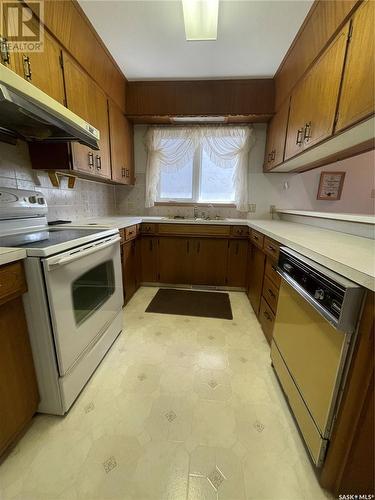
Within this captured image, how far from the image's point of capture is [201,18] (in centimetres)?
145

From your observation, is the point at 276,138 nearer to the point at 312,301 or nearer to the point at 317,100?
the point at 317,100

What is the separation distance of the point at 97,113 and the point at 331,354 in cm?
245

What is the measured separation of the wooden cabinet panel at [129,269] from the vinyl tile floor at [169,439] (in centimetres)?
74

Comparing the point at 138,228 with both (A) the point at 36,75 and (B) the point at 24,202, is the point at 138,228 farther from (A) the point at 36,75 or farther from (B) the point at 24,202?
(A) the point at 36,75

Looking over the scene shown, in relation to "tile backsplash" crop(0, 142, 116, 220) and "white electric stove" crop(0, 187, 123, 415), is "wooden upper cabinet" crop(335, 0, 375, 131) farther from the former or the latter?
"tile backsplash" crop(0, 142, 116, 220)

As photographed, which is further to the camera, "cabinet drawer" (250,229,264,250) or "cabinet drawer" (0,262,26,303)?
"cabinet drawer" (250,229,264,250)

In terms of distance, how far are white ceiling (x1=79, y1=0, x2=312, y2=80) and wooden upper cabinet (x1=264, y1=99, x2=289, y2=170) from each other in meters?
0.45

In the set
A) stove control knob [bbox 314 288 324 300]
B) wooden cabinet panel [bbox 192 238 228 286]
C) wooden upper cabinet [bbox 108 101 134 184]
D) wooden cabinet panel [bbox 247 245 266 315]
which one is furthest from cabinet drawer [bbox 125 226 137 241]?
stove control knob [bbox 314 288 324 300]

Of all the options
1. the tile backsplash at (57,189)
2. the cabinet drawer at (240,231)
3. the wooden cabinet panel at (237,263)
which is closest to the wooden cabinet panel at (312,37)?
the cabinet drawer at (240,231)

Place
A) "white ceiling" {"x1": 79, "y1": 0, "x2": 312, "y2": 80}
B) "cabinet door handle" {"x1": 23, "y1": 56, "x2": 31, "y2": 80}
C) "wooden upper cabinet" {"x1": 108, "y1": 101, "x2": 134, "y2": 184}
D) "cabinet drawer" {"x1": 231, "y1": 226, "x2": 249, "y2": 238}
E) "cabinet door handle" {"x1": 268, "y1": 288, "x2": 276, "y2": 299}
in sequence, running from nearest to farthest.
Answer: "cabinet door handle" {"x1": 23, "y1": 56, "x2": 31, "y2": 80}, "white ceiling" {"x1": 79, "y1": 0, "x2": 312, "y2": 80}, "cabinet door handle" {"x1": 268, "y1": 288, "x2": 276, "y2": 299}, "wooden upper cabinet" {"x1": 108, "y1": 101, "x2": 134, "y2": 184}, "cabinet drawer" {"x1": 231, "y1": 226, "x2": 249, "y2": 238}

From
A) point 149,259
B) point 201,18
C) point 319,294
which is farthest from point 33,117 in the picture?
point 149,259

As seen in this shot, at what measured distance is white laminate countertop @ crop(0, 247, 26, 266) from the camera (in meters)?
0.78

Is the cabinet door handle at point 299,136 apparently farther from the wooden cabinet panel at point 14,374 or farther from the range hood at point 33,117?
the wooden cabinet panel at point 14,374

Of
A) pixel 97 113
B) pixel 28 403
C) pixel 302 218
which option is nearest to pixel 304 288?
pixel 28 403
